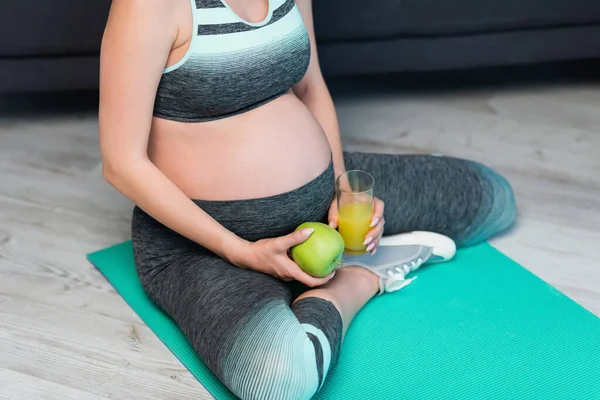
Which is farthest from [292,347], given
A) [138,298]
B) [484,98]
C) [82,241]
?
[484,98]

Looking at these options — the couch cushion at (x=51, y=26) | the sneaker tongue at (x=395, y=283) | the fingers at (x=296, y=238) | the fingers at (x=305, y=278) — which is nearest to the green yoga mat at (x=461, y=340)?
the sneaker tongue at (x=395, y=283)

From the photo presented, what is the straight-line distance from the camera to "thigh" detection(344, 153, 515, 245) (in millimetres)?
1512

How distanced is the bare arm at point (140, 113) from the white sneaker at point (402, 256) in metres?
0.32

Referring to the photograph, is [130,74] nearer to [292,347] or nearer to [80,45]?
[292,347]

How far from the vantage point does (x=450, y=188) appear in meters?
1.53

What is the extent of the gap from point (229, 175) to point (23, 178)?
0.88 meters

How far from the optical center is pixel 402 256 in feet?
4.81

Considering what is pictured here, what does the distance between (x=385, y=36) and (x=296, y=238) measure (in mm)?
1042

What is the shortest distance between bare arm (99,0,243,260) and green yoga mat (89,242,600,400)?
25 centimetres

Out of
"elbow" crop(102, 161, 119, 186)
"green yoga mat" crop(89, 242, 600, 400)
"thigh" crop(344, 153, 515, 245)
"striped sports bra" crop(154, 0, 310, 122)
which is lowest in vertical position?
"green yoga mat" crop(89, 242, 600, 400)

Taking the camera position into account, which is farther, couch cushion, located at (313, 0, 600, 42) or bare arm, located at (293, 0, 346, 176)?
couch cushion, located at (313, 0, 600, 42)

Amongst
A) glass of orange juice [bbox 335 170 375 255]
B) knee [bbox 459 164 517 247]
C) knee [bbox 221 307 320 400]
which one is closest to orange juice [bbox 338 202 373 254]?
glass of orange juice [bbox 335 170 375 255]

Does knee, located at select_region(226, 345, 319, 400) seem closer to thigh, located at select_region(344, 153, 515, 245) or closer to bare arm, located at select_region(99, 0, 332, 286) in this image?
bare arm, located at select_region(99, 0, 332, 286)

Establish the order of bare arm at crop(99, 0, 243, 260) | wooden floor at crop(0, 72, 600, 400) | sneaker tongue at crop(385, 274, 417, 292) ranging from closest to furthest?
bare arm at crop(99, 0, 243, 260) → wooden floor at crop(0, 72, 600, 400) → sneaker tongue at crop(385, 274, 417, 292)
